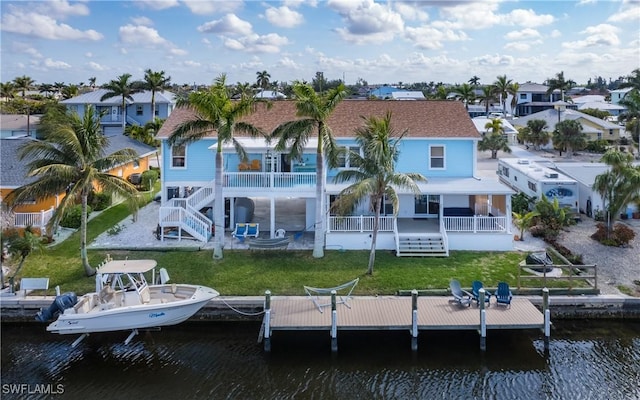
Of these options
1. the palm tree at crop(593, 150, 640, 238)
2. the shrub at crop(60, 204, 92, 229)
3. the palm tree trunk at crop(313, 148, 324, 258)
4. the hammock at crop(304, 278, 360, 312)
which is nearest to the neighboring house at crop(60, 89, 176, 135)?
the shrub at crop(60, 204, 92, 229)

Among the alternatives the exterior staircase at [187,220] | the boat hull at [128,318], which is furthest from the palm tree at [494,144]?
the boat hull at [128,318]

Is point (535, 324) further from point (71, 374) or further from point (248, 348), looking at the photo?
point (71, 374)

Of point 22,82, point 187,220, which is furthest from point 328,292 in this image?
point 22,82

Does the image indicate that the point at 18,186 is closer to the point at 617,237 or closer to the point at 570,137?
the point at 617,237

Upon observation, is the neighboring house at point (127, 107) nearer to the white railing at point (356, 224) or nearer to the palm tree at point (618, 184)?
the white railing at point (356, 224)

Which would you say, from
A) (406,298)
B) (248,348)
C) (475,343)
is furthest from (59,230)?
(475,343)

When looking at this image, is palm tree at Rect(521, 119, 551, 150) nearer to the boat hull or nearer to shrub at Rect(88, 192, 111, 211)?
shrub at Rect(88, 192, 111, 211)
